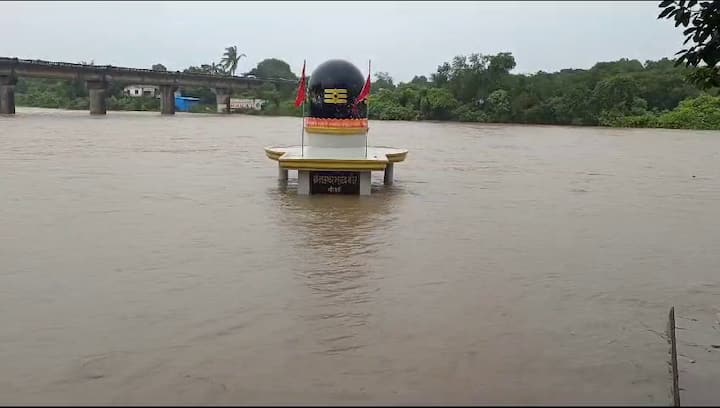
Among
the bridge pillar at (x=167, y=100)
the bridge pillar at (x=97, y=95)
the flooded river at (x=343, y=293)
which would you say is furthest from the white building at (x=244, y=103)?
the flooded river at (x=343, y=293)

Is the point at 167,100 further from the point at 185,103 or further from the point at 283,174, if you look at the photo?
the point at 283,174

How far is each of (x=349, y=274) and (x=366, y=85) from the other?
21.1 ft

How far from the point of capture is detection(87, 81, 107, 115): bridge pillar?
53375 millimetres

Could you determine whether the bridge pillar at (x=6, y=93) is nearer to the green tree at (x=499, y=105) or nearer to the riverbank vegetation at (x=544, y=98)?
the riverbank vegetation at (x=544, y=98)

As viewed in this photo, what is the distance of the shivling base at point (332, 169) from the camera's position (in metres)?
11.5

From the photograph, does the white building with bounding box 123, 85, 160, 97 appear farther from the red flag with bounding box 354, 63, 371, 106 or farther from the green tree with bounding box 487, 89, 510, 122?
the red flag with bounding box 354, 63, 371, 106

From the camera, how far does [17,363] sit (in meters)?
4.46

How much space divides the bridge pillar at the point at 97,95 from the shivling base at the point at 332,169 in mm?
44490

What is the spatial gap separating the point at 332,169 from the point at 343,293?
5661mm

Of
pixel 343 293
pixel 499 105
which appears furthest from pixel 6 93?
pixel 343 293

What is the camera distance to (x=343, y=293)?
615 centimetres

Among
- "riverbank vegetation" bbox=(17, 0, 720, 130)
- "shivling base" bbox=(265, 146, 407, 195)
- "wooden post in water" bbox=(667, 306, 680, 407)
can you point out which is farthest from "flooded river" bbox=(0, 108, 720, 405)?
"riverbank vegetation" bbox=(17, 0, 720, 130)

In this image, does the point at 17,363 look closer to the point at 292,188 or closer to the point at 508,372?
the point at 508,372

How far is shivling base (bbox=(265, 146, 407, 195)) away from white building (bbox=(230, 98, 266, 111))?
5545 cm
